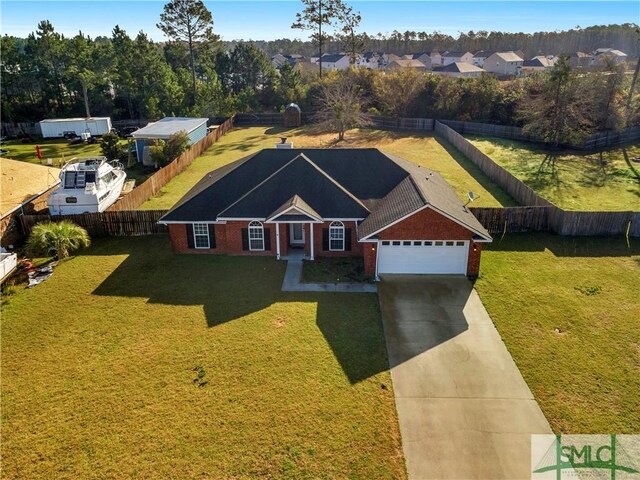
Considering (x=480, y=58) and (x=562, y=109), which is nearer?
(x=562, y=109)

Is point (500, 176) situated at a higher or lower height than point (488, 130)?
lower

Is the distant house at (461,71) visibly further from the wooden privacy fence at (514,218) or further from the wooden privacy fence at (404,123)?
the wooden privacy fence at (514,218)

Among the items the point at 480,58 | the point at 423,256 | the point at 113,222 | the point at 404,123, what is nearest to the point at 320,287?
the point at 423,256

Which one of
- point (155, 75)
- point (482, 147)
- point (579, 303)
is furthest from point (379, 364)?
point (155, 75)

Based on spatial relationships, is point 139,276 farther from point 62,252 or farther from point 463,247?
point 463,247

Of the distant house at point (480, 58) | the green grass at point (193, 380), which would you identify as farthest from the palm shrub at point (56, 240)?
the distant house at point (480, 58)

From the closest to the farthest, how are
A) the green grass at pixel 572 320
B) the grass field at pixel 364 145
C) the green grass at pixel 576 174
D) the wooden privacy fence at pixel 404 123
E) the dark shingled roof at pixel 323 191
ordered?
the green grass at pixel 572 320 < the dark shingled roof at pixel 323 191 < the green grass at pixel 576 174 < the grass field at pixel 364 145 < the wooden privacy fence at pixel 404 123

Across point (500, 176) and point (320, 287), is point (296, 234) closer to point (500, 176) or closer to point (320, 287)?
point (320, 287)

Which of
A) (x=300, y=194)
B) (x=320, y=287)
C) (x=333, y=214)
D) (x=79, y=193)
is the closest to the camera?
(x=320, y=287)
